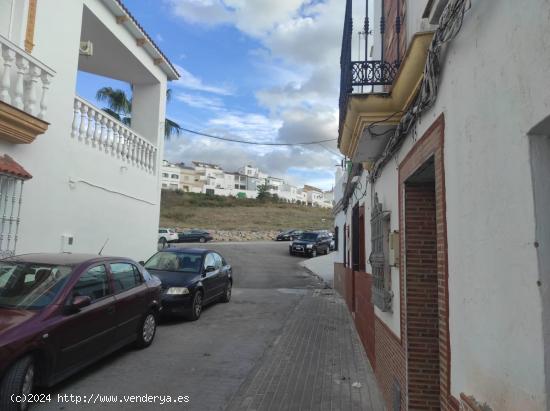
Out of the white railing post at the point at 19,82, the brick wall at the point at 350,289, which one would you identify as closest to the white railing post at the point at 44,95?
the white railing post at the point at 19,82

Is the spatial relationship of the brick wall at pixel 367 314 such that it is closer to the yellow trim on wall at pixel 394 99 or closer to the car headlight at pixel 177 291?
the yellow trim on wall at pixel 394 99

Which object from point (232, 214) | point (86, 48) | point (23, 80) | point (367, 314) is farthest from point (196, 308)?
point (232, 214)

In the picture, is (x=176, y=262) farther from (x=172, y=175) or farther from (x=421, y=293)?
(x=172, y=175)

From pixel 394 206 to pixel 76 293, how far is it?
400 cm

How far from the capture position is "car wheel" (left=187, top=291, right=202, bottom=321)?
32.4 ft

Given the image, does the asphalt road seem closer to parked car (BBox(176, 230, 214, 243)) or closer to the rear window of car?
the rear window of car

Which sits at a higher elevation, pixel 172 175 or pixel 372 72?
pixel 172 175

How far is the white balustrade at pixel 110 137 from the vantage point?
944cm

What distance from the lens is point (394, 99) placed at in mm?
4426

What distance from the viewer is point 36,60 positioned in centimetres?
755

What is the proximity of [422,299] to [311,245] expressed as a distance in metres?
27.4

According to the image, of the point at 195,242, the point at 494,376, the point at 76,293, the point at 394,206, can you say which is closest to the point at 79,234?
the point at 76,293

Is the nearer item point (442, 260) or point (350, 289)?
point (442, 260)

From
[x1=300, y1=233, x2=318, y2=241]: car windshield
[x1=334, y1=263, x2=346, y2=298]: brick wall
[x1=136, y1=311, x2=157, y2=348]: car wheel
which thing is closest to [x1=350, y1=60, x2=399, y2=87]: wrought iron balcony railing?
[x1=136, y1=311, x2=157, y2=348]: car wheel
